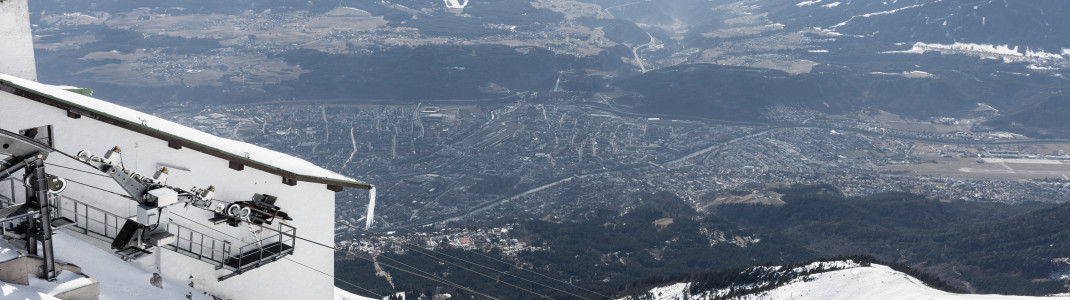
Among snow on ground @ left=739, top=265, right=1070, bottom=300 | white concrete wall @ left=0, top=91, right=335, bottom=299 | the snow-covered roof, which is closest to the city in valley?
snow on ground @ left=739, top=265, right=1070, bottom=300

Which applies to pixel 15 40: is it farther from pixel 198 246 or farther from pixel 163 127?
pixel 198 246

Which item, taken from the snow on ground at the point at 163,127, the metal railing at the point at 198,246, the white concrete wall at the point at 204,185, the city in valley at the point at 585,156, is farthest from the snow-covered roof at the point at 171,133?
the city in valley at the point at 585,156

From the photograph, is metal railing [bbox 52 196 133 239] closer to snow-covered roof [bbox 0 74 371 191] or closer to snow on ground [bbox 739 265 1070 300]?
snow-covered roof [bbox 0 74 371 191]

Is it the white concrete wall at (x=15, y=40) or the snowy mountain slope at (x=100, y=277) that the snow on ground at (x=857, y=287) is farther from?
the white concrete wall at (x=15, y=40)

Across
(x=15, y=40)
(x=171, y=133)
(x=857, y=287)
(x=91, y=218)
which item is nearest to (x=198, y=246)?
(x=91, y=218)

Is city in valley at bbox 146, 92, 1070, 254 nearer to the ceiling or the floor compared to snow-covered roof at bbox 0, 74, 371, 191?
nearer to the floor

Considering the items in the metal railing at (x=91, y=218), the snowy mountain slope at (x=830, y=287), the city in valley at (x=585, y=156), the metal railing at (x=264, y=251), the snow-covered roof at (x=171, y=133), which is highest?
the snow-covered roof at (x=171, y=133)
